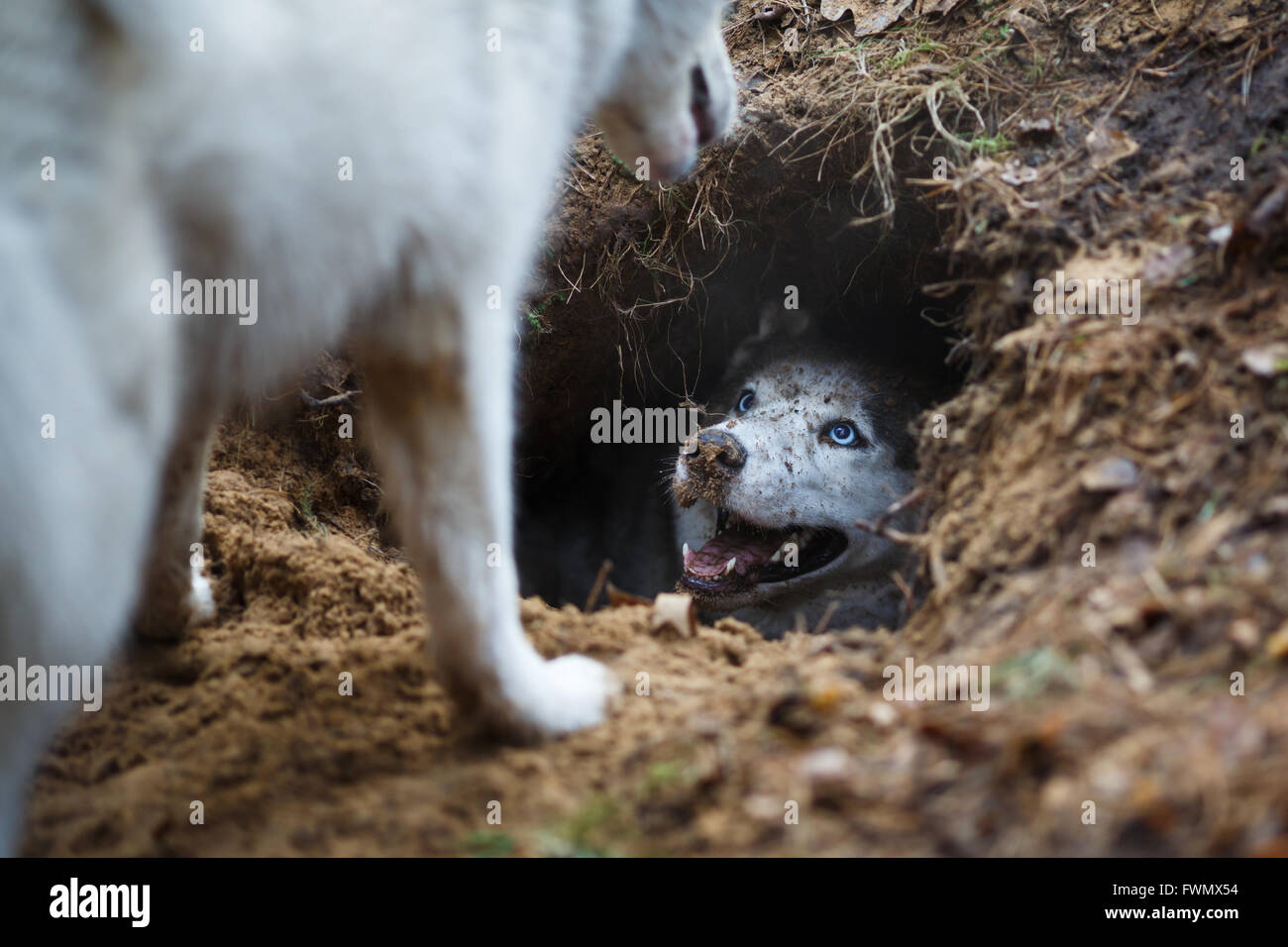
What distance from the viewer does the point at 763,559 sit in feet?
14.6

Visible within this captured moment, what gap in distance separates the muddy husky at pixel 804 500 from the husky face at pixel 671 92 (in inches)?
79.1

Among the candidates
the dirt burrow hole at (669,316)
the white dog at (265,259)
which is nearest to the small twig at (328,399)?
the dirt burrow hole at (669,316)

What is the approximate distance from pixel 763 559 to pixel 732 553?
0.53 ft

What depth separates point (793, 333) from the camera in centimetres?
499

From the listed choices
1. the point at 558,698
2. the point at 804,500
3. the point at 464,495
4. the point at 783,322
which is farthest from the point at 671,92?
the point at 783,322

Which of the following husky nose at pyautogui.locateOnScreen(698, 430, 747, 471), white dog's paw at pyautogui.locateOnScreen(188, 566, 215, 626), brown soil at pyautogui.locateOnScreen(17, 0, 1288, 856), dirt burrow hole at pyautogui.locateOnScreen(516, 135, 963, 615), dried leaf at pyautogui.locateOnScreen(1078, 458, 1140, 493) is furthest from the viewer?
husky nose at pyautogui.locateOnScreen(698, 430, 747, 471)

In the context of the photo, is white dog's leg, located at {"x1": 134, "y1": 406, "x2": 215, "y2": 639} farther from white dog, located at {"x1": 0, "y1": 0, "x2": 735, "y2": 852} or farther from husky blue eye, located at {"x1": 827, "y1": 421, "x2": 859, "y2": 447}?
husky blue eye, located at {"x1": 827, "y1": 421, "x2": 859, "y2": 447}

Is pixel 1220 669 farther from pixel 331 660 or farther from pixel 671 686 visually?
pixel 331 660

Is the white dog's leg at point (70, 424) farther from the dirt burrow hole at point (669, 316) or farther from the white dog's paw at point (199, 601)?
the dirt burrow hole at point (669, 316)

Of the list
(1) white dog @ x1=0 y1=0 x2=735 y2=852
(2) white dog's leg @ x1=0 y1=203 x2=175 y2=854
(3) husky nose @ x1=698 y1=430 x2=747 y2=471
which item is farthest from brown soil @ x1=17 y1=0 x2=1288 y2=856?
(3) husky nose @ x1=698 y1=430 x2=747 y2=471

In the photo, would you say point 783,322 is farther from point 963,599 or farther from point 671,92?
point 963,599

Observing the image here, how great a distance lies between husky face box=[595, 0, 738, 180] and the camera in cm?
220

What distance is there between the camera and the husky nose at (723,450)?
431 cm
